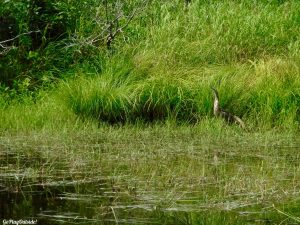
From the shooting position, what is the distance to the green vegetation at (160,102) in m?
4.64

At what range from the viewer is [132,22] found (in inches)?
448

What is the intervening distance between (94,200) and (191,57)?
223 inches

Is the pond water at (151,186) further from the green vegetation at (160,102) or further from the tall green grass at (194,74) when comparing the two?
A: the tall green grass at (194,74)

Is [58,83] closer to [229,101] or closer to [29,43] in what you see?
[29,43]

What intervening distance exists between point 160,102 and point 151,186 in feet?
13.5

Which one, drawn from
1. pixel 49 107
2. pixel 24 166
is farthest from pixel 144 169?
pixel 49 107

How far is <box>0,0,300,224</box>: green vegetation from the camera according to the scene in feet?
15.2

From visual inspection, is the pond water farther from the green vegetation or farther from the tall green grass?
the tall green grass

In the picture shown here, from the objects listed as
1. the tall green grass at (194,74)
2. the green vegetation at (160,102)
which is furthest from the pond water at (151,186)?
the tall green grass at (194,74)

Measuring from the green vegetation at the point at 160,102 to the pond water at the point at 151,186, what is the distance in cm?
2

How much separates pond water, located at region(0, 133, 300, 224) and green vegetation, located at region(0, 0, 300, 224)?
0.02m

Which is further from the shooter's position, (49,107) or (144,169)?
(49,107)

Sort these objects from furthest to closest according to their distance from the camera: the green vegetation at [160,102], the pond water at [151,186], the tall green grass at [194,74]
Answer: the tall green grass at [194,74] → the green vegetation at [160,102] → the pond water at [151,186]

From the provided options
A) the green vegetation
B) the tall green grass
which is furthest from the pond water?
the tall green grass
